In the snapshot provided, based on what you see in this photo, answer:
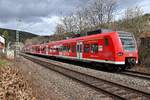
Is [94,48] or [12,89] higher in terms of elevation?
[94,48]

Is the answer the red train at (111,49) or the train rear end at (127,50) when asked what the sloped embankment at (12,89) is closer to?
the red train at (111,49)

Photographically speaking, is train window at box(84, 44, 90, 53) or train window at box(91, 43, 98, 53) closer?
train window at box(91, 43, 98, 53)

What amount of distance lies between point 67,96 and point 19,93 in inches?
141

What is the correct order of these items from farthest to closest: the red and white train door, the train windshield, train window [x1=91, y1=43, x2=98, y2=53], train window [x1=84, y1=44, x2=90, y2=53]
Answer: the red and white train door, train window [x1=84, y1=44, x2=90, y2=53], train window [x1=91, y1=43, x2=98, y2=53], the train windshield

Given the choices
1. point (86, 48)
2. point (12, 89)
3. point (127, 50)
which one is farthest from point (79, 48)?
point (12, 89)

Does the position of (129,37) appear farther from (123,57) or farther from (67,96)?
(67,96)

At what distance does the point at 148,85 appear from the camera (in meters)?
13.0

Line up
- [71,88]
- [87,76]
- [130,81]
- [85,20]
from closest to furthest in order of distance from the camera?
[71,88]
[130,81]
[87,76]
[85,20]

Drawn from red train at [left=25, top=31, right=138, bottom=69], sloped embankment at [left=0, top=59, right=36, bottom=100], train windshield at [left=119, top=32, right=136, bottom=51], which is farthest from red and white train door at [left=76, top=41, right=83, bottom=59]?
sloped embankment at [left=0, top=59, right=36, bottom=100]

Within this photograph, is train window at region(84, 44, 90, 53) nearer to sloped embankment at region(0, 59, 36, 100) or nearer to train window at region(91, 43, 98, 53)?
train window at region(91, 43, 98, 53)

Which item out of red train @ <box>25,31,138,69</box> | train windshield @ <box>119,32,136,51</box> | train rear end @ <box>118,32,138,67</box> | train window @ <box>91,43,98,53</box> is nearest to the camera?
red train @ <box>25,31,138,69</box>

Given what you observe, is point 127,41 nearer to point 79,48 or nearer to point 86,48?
point 86,48

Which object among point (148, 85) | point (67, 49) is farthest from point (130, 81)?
point (67, 49)

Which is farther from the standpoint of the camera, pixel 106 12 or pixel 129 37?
pixel 106 12
